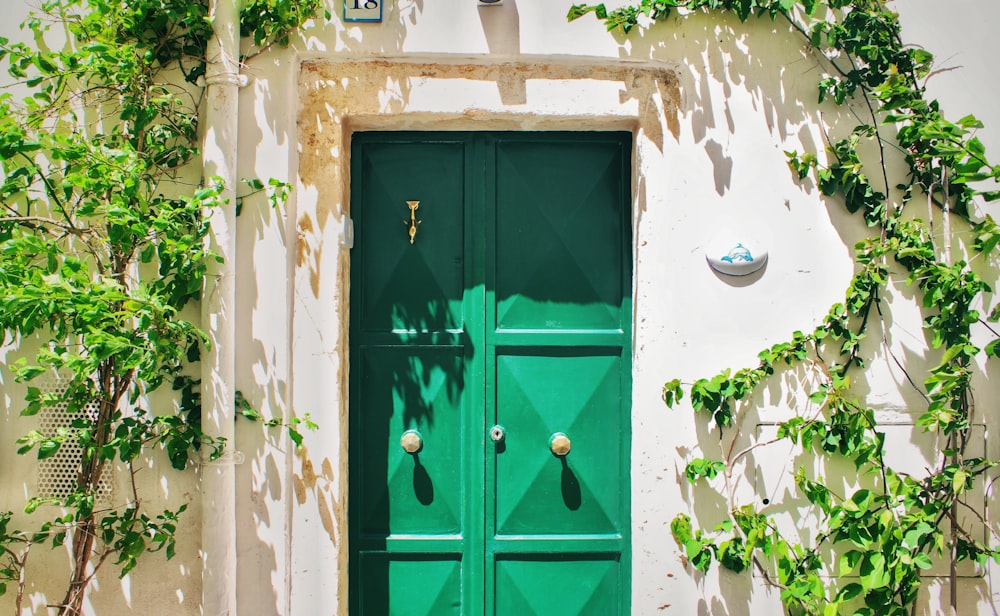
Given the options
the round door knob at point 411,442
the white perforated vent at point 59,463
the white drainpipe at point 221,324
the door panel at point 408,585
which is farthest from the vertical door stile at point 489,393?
the white perforated vent at point 59,463

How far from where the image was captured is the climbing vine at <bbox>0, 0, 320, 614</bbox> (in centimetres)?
253

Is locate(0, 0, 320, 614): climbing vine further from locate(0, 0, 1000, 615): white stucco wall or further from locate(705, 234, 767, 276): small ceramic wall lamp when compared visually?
locate(705, 234, 767, 276): small ceramic wall lamp

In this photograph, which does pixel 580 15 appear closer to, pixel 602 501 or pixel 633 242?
pixel 633 242

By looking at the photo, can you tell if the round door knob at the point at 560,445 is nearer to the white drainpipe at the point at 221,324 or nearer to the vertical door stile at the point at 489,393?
the vertical door stile at the point at 489,393

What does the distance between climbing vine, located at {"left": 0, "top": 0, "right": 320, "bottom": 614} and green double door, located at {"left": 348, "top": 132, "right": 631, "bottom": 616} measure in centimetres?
57

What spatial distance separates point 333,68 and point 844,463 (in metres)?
2.35

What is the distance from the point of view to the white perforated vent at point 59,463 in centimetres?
288

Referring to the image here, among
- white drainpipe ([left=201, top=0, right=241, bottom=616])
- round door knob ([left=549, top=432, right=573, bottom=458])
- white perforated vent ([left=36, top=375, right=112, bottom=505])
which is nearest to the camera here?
white drainpipe ([left=201, top=0, right=241, bottom=616])

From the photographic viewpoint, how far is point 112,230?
2512 mm

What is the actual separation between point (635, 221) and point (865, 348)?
3.11 ft

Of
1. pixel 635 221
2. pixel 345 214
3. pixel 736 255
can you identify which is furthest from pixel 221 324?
pixel 736 255

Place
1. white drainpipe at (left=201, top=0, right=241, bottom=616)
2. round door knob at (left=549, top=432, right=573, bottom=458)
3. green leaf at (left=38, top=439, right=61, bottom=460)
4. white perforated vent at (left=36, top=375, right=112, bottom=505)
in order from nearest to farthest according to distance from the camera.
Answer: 1. green leaf at (left=38, top=439, right=61, bottom=460)
2. white drainpipe at (left=201, top=0, right=241, bottom=616)
3. white perforated vent at (left=36, top=375, right=112, bottom=505)
4. round door knob at (left=549, top=432, right=573, bottom=458)

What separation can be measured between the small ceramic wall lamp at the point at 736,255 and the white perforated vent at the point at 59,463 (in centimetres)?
229

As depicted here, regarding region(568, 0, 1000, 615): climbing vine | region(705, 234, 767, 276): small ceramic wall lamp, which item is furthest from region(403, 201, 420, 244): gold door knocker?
region(705, 234, 767, 276): small ceramic wall lamp
